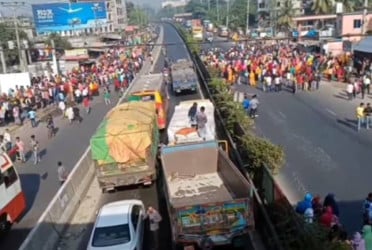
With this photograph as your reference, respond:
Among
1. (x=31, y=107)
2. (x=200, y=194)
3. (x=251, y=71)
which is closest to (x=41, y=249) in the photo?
(x=200, y=194)

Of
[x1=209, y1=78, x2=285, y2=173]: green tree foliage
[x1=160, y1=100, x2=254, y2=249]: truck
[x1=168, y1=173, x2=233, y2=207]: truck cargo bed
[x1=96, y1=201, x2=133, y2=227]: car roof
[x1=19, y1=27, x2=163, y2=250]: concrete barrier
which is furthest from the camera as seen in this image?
[x1=209, y1=78, x2=285, y2=173]: green tree foliage

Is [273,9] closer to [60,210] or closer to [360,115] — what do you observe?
[360,115]

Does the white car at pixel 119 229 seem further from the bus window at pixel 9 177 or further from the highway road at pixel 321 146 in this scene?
the highway road at pixel 321 146

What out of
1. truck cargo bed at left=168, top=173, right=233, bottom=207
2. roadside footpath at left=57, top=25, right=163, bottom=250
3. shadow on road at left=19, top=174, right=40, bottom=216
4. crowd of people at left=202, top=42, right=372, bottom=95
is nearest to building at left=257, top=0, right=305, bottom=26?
crowd of people at left=202, top=42, right=372, bottom=95

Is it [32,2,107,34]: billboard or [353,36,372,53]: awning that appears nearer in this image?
[353,36,372,53]: awning

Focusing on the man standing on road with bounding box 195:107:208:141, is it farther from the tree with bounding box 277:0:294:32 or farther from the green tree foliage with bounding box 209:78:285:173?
the tree with bounding box 277:0:294:32

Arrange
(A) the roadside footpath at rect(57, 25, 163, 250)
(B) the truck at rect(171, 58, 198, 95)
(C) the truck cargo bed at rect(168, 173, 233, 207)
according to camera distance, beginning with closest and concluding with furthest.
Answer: (A) the roadside footpath at rect(57, 25, 163, 250) → (C) the truck cargo bed at rect(168, 173, 233, 207) → (B) the truck at rect(171, 58, 198, 95)

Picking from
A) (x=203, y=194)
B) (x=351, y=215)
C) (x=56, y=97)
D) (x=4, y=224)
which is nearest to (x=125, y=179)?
(x=203, y=194)

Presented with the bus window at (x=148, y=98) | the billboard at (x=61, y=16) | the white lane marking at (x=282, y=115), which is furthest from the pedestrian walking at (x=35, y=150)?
the billboard at (x=61, y=16)

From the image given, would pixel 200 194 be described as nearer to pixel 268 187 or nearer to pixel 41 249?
pixel 268 187
